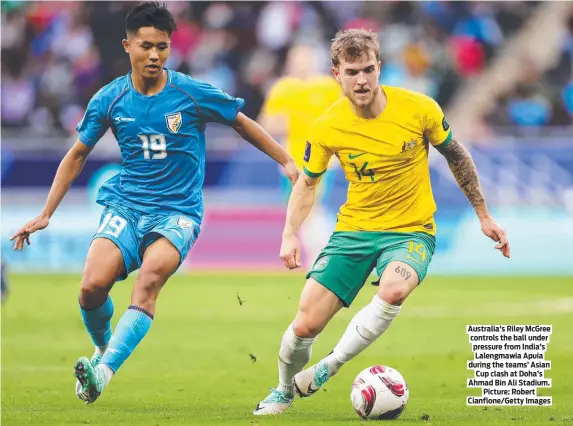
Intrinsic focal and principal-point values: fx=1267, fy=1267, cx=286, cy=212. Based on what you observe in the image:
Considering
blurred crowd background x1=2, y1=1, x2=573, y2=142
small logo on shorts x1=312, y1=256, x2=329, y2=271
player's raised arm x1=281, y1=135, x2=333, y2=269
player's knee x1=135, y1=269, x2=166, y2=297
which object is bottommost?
player's knee x1=135, y1=269, x2=166, y2=297

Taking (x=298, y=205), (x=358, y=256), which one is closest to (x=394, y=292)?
(x=358, y=256)

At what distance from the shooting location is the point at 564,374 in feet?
33.1

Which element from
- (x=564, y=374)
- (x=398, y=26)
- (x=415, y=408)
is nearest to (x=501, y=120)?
(x=398, y=26)

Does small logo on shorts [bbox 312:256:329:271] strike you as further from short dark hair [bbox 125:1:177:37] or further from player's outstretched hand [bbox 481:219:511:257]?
short dark hair [bbox 125:1:177:37]

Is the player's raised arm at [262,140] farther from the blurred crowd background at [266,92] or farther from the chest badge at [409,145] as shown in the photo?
the blurred crowd background at [266,92]

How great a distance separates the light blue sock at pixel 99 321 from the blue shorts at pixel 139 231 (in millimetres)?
394

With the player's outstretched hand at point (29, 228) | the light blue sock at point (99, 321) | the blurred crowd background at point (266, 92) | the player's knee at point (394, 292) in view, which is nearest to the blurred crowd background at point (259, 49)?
the blurred crowd background at point (266, 92)

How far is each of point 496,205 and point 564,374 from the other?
354 inches

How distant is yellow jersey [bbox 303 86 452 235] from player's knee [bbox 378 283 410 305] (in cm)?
49

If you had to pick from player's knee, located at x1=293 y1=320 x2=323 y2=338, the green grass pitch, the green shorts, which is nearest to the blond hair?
the green shorts

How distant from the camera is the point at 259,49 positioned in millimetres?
23922

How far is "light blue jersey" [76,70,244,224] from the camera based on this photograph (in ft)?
27.8

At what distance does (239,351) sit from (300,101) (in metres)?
5.29

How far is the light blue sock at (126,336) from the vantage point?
7953 mm
